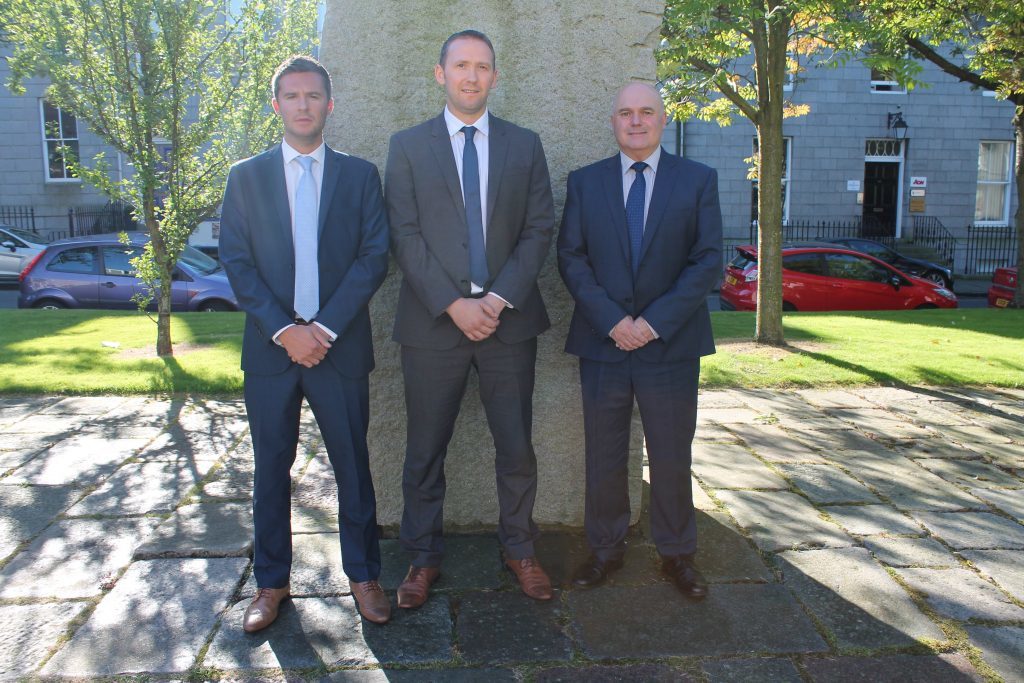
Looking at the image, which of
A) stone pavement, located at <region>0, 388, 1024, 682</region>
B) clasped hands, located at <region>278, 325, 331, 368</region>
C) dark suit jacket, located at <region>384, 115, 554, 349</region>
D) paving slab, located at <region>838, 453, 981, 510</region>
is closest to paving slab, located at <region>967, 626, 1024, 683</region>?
stone pavement, located at <region>0, 388, 1024, 682</region>

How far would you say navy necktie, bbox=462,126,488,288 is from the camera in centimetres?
345

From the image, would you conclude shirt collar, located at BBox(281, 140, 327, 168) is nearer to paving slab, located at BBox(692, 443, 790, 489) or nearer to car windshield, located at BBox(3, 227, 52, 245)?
paving slab, located at BBox(692, 443, 790, 489)

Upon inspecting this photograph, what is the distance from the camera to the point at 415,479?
3574 mm

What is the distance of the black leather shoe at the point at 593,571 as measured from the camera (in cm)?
362

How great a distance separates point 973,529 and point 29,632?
425cm

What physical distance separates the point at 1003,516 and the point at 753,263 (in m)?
10.4

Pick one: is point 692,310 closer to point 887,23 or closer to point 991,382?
point 991,382

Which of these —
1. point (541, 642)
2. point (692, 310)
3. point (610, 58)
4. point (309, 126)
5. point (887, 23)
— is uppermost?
point (887, 23)

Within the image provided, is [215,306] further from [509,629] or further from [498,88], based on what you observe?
[509,629]

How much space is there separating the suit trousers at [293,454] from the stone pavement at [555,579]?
8.5 inches

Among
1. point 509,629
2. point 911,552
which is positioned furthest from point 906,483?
point 509,629

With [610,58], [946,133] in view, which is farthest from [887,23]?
[946,133]

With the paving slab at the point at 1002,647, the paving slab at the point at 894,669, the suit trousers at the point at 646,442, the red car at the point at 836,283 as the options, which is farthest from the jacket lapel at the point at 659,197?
the red car at the point at 836,283

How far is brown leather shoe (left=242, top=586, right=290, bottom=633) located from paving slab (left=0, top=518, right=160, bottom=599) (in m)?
0.76
